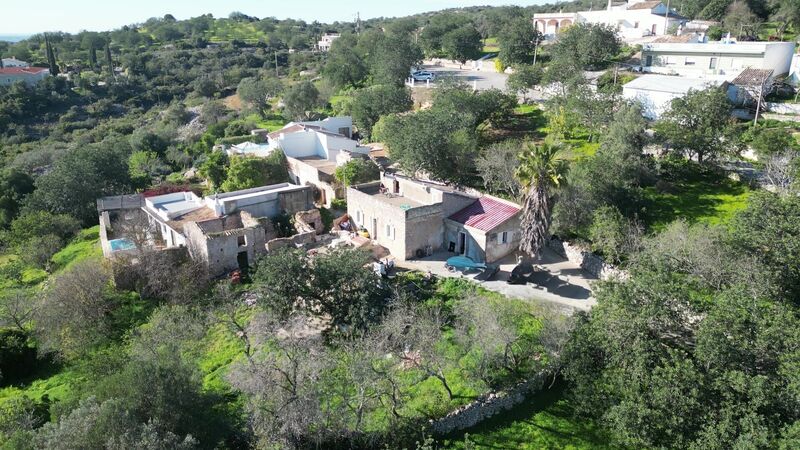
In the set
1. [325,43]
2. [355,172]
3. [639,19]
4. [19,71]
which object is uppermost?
[639,19]

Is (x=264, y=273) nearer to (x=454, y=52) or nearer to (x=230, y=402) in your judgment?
(x=230, y=402)

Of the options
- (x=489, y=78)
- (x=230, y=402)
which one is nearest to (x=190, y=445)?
(x=230, y=402)

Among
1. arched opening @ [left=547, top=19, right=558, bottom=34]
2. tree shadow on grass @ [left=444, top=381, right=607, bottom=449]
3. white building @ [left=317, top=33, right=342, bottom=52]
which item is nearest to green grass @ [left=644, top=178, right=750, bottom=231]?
tree shadow on grass @ [left=444, top=381, right=607, bottom=449]

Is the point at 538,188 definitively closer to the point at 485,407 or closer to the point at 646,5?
the point at 485,407

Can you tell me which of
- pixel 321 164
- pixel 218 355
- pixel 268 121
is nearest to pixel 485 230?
pixel 218 355

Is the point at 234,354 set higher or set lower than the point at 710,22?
lower

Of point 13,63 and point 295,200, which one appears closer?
point 295,200
